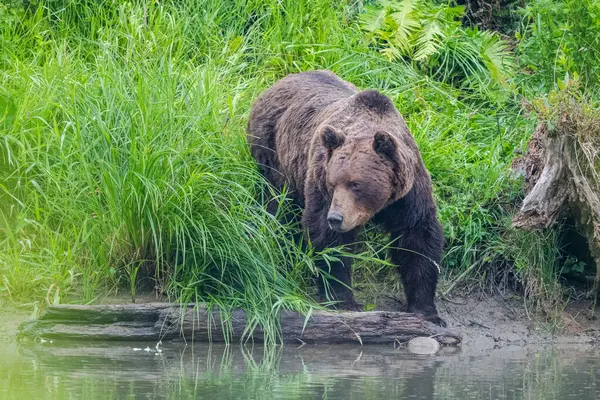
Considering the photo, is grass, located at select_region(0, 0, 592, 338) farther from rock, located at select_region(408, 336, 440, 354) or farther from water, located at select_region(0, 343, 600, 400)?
rock, located at select_region(408, 336, 440, 354)

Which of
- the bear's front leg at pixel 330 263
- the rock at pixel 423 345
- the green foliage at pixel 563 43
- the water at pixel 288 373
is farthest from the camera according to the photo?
the green foliage at pixel 563 43

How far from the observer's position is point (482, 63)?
10.1m

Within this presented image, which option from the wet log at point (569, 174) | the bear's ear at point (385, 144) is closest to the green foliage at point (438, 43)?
the wet log at point (569, 174)

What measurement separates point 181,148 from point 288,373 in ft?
7.08

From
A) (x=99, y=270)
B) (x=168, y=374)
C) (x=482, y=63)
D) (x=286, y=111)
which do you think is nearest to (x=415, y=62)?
(x=482, y=63)

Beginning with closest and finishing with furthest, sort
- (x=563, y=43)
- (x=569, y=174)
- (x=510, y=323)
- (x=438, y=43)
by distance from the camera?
(x=569, y=174) < (x=510, y=323) < (x=563, y=43) < (x=438, y=43)

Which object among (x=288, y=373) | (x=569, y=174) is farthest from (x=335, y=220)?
(x=569, y=174)

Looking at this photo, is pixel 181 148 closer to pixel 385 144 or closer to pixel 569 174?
pixel 385 144

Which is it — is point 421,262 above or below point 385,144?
below

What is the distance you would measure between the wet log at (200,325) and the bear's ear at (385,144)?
1.05 meters

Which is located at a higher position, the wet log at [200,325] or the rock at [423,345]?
the wet log at [200,325]

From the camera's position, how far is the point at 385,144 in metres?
6.76

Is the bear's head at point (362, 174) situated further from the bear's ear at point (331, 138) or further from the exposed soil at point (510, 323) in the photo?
the exposed soil at point (510, 323)

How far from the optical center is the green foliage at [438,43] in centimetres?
984
